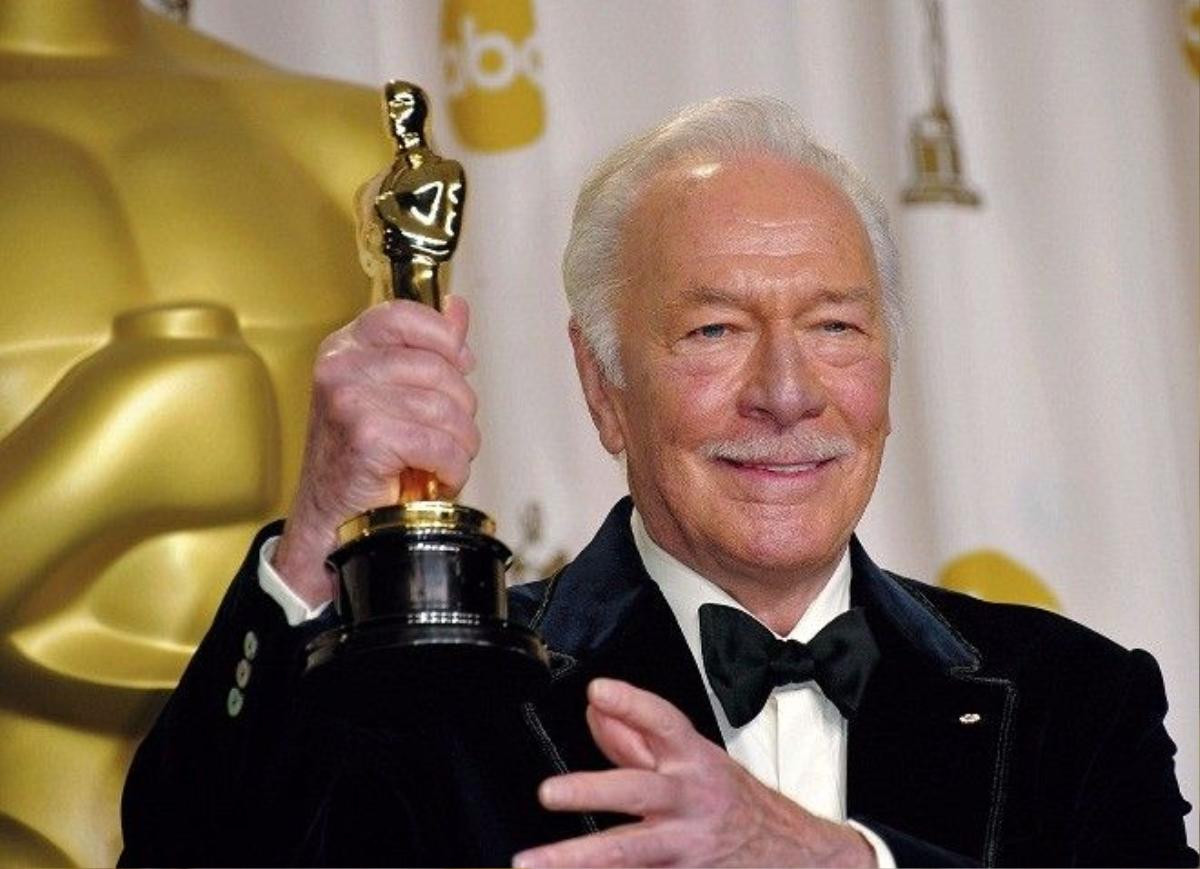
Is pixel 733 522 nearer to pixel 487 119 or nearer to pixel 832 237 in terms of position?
pixel 832 237

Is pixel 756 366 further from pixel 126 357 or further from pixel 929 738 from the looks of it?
pixel 126 357

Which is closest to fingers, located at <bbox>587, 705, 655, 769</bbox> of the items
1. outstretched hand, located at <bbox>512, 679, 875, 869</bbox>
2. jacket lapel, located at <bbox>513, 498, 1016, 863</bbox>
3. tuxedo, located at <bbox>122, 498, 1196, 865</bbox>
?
outstretched hand, located at <bbox>512, 679, 875, 869</bbox>

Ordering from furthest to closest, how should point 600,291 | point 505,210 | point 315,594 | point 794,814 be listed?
point 505,210 < point 600,291 < point 315,594 < point 794,814

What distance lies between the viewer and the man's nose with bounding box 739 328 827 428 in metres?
1.83

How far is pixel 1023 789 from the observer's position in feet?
5.90

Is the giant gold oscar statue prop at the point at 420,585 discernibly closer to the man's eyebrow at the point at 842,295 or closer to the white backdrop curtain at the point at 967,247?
the man's eyebrow at the point at 842,295

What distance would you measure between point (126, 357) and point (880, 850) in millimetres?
714

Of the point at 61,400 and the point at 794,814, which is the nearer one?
the point at 794,814

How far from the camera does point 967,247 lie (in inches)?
94.8

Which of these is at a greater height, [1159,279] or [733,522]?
[1159,279]

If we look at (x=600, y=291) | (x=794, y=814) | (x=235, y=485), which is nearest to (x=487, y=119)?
(x=600, y=291)

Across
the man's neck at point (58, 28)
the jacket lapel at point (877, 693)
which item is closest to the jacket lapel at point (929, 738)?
the jacket lapel at point (877, 693)

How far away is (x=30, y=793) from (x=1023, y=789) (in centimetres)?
72

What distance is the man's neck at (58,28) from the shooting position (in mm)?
2025
